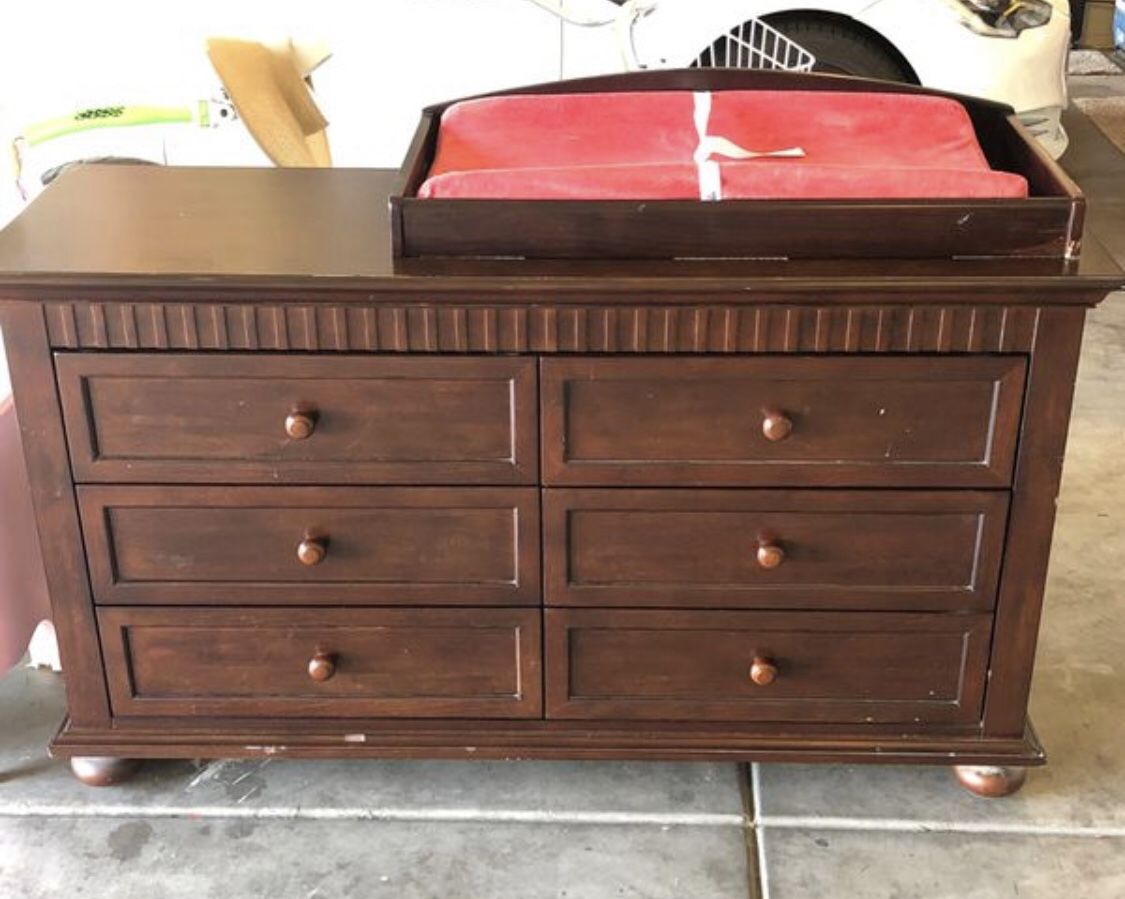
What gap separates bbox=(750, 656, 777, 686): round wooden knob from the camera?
1801mm

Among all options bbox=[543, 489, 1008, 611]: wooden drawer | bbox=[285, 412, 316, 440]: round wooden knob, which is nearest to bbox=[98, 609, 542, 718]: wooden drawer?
bbox=[543, 489, 1008, 611]: wooden drawer

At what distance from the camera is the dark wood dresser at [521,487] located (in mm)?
1612

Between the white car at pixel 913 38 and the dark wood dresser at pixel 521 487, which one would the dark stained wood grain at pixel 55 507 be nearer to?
the dark wood dresser at pixel 521 487

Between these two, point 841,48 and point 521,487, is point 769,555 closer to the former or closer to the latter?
point 521,487

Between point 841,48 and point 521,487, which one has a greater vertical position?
point 841,48

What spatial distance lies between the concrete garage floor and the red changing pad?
85 centimetres

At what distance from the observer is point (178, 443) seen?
170 cm

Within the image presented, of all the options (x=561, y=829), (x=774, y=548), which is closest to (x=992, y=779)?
(x=774, y=548)

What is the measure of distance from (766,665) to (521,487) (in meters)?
0.41

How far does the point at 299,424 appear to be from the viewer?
1.66 metres

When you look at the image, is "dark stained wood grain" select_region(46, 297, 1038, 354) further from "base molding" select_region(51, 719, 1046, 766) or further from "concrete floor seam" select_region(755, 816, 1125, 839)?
"concrete floor seam" select_region(755, 816, 1125, 839)

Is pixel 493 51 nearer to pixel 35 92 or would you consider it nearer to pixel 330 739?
pixel 35 92

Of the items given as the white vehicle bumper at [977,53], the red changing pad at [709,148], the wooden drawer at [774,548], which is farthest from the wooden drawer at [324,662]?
the white vehicle bumper at [977,53]

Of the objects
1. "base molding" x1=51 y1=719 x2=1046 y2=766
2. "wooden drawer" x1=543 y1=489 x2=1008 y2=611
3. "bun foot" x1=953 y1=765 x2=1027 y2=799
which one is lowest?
"bun foot" x1=953 y1=765 x2=1027 y2=799
